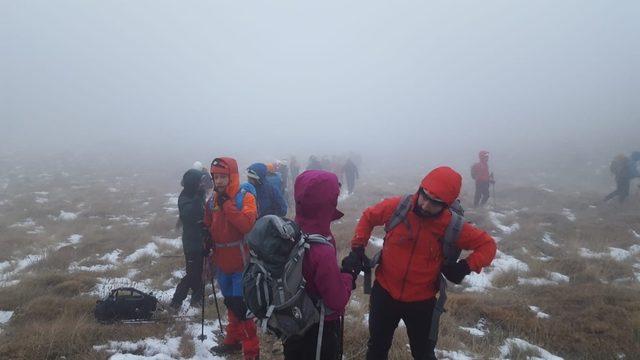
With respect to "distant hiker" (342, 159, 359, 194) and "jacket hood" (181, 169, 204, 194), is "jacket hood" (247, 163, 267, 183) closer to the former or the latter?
"jacket hood" (181, 169, 204, 194)

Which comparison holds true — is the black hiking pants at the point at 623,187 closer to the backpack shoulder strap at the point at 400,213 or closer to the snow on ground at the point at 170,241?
the backpack shoulder strap at the point at 400,213

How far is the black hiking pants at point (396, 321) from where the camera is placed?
372cm

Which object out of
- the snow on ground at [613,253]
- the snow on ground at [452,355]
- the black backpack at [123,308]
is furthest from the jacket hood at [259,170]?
the snow on ground at [613,253]

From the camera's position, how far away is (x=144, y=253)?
9562mm

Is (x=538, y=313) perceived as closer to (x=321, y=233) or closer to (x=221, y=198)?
(x=321, y=233)

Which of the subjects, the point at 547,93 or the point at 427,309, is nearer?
the point at 427,309

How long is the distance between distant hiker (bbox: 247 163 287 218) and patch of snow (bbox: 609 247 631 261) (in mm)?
8529

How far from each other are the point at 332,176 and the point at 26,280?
6739 millimetres

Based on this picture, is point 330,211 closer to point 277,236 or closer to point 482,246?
point 277,236

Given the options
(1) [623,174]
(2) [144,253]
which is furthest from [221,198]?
(1) [623,174]

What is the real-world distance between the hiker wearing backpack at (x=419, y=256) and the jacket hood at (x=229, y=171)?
1713mm

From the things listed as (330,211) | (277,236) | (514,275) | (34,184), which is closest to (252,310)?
(277,236)

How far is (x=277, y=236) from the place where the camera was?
2.62 m

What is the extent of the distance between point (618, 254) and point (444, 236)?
9.11m
